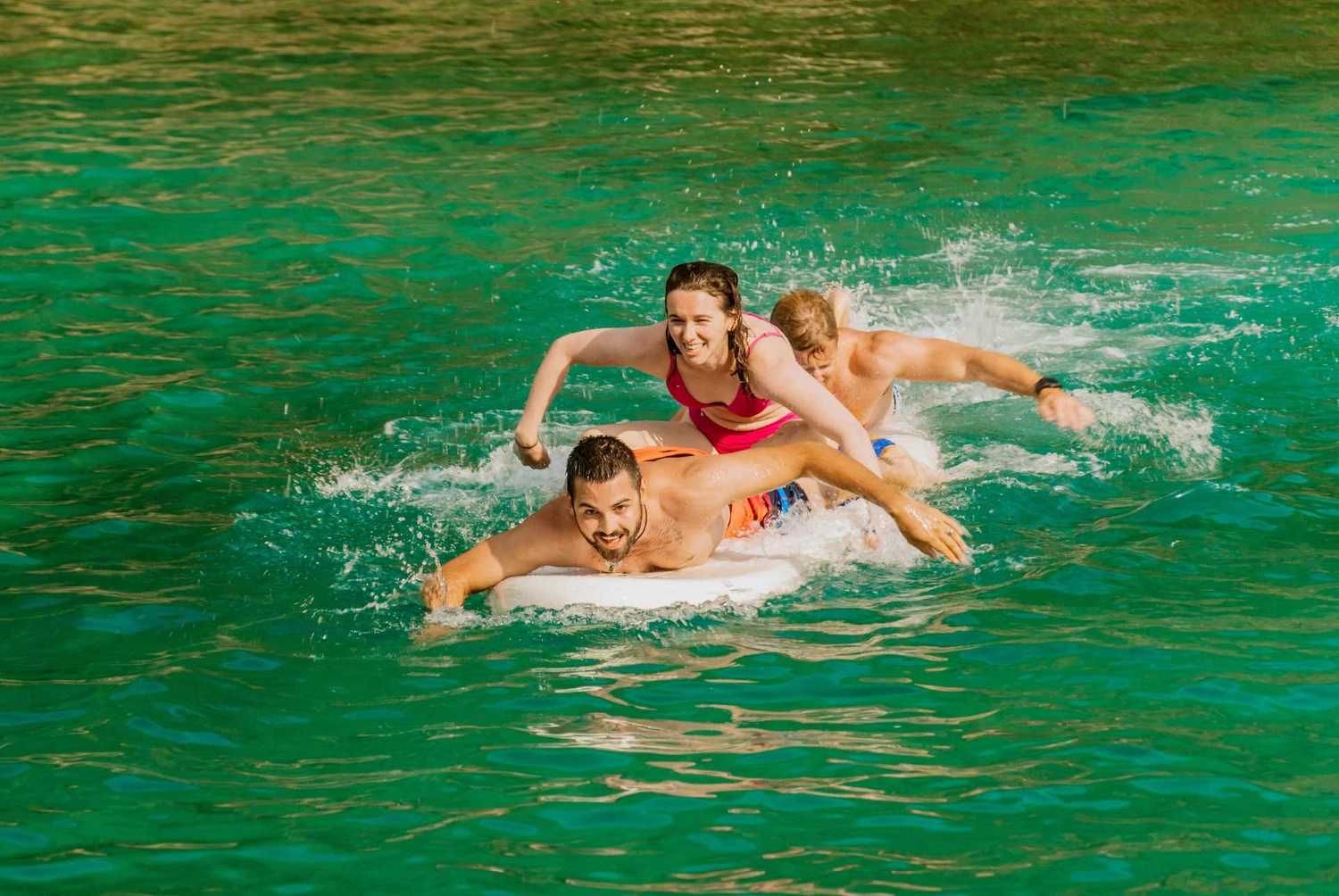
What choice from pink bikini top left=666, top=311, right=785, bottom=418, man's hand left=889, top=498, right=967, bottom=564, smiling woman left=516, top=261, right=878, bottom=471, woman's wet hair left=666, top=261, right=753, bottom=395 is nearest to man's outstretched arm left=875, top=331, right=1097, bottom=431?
smiling woman left=516, top=261, right=878, bottom=471

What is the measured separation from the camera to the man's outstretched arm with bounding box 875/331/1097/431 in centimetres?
812

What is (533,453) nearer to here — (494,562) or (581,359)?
(581,359)

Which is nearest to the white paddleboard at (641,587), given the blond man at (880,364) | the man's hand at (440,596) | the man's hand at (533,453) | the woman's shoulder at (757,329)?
the man's hand at (440,596)

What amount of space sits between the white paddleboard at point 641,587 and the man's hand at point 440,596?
0.17m

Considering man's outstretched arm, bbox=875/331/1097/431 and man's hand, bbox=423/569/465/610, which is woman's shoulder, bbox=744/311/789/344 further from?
man's hand, bbox=423/569/465/610

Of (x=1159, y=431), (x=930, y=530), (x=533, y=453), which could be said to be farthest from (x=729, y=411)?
(x=1159, y=431)

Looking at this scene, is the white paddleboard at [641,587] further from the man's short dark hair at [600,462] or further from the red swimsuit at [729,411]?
the red swimsuit at [729,411]

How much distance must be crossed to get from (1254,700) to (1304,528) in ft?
6.54

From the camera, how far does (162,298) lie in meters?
12.0

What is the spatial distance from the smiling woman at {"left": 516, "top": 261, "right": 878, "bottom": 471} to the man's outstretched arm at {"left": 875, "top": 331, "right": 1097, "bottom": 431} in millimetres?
811

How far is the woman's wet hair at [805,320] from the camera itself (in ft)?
27.0

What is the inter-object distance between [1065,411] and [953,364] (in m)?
0.95

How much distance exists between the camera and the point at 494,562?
6871 millimetres

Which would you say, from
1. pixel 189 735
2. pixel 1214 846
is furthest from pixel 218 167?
pixel 1214 846
